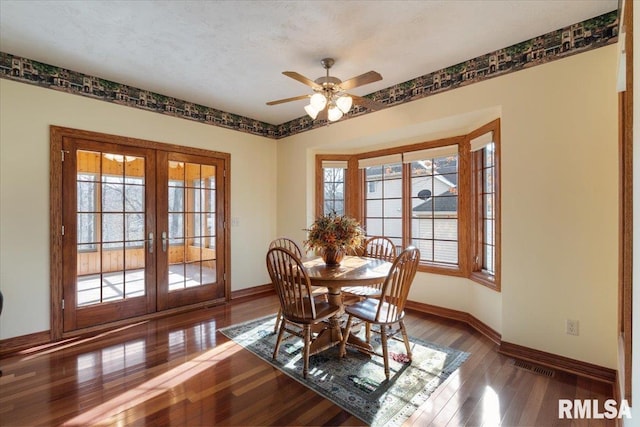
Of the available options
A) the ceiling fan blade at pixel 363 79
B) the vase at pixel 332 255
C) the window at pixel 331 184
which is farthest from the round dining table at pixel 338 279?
the window at pixel 331 184

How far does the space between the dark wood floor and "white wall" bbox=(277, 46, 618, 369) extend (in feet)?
1.28

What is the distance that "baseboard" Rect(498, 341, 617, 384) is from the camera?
226 centimetres

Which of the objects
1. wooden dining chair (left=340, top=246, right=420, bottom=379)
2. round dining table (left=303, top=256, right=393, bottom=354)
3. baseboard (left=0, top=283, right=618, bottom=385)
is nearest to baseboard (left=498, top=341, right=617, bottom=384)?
baseboard (left=0, top=283, right=618, bottom=385)

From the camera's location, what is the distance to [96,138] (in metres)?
3.29

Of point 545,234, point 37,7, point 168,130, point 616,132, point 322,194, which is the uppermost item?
point 37,7

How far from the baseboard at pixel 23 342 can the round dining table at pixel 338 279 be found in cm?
267

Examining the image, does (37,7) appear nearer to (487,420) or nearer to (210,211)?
(210,211)

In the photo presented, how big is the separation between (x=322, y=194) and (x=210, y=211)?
5.55ft

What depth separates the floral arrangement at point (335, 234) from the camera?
109 inches

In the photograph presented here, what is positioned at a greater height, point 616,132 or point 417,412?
point 616,132

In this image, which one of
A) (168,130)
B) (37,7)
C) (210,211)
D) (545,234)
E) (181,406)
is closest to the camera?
(181,406)

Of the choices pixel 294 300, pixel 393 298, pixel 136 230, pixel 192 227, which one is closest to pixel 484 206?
pixel 393 298

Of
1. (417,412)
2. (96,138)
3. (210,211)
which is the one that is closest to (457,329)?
(417,412)

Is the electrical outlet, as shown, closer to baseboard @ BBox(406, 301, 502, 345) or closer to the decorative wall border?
baseboard @ BBox(406, 301, 502, 345)
